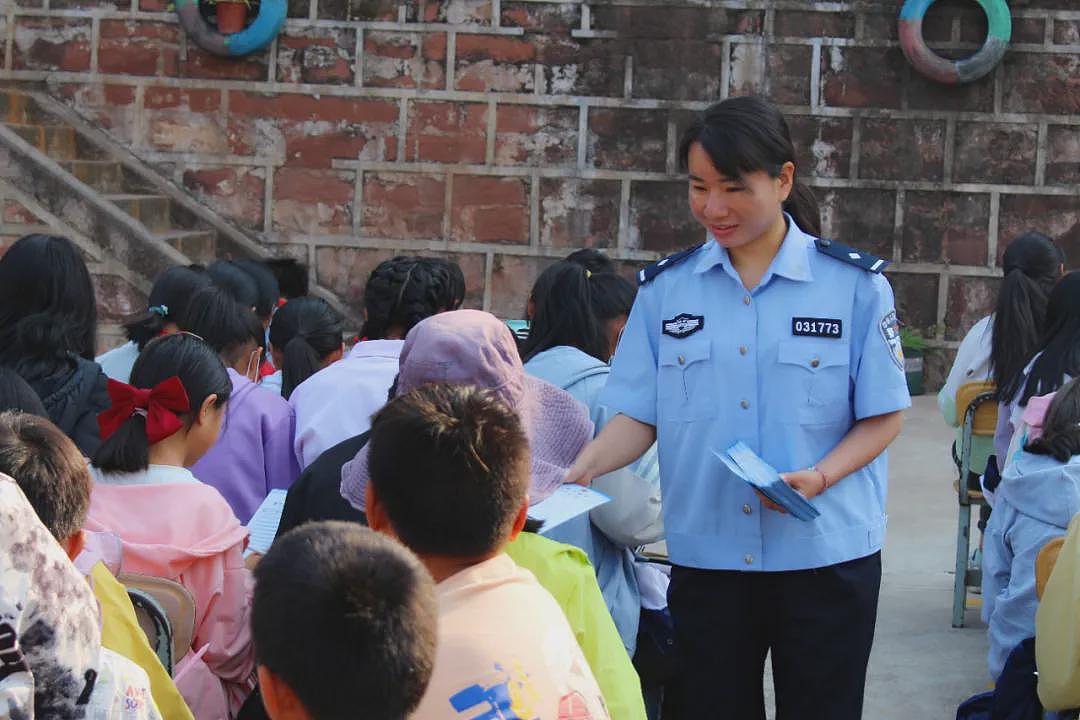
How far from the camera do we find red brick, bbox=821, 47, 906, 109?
10188 millimetres

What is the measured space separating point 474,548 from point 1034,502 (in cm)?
262

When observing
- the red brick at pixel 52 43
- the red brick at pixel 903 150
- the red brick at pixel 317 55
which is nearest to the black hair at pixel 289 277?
the red brick at pixel 317 55

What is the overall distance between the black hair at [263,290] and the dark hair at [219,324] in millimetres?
1232

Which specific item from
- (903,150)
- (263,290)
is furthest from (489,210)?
(263,290)

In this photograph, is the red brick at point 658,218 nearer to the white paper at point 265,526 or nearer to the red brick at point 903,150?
the red brick at point 903,150

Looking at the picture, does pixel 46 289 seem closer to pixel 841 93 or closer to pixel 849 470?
pixel 849 470

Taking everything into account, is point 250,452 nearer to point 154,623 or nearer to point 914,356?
point 154,623

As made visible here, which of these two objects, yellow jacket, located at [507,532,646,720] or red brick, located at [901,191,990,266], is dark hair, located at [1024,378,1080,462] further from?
red brick, located at [901,191,990,266]

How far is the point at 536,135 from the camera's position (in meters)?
10.3

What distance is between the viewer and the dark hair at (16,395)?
10.3 feet

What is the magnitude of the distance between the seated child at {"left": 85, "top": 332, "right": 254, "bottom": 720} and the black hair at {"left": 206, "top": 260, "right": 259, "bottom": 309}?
206 centimetres

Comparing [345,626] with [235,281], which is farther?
[235,281]

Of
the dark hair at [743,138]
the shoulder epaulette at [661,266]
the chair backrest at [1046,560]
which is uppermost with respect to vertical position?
the dark hair at [743,138]

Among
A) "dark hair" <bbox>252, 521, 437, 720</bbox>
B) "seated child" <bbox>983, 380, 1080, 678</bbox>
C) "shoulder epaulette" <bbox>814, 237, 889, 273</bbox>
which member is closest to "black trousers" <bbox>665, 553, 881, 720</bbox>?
"shoulder epaulette" <bbox>814, 237, 889, 273</bbox>
